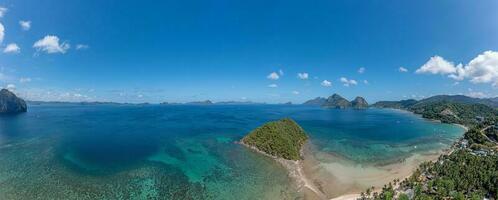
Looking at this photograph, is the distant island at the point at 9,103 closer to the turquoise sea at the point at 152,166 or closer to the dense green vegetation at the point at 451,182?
the turquoise sea at the point at 152,166

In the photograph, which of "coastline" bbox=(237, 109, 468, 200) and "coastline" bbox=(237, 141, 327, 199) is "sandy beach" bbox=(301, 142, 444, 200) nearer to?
"coastline" bbox=(237, 109, 468, 200)

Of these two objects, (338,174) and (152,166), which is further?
(152,166)

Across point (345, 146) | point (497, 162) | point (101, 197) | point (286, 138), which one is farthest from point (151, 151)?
Answer: point (497, 162)

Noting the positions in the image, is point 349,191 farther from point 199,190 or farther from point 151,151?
point 151,151

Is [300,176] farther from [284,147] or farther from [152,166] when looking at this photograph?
[152,166]

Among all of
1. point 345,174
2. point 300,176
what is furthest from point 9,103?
point 345,174

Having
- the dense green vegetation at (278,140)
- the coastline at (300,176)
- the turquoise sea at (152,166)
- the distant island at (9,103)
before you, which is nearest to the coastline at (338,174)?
the coastline at (300,176)

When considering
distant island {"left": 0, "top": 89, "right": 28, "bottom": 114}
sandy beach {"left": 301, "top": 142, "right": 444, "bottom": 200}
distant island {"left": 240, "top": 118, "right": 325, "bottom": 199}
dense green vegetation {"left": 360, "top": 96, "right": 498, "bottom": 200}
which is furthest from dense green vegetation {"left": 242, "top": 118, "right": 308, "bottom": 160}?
distant island {"left": 0, "top": 89, "right": 28, "bottom": 114}
